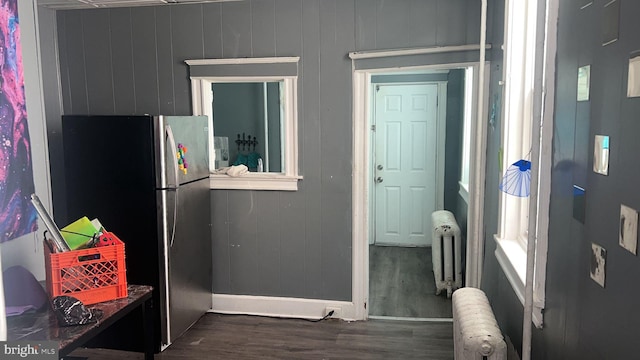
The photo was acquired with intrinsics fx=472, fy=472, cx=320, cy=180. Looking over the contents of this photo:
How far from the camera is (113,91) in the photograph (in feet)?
12.5

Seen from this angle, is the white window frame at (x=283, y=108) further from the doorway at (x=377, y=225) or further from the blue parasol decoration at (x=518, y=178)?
the blue parasol decoration at (x=518, y=178)

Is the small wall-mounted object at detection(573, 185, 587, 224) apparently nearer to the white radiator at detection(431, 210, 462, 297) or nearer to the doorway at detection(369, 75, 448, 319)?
the white radiator at detection(431, 210, 462, 297)

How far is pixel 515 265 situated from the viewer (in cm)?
221

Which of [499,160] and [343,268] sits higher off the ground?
[499,160]

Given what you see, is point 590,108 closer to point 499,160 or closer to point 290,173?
point 499,160

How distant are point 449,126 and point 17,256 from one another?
14.6ft

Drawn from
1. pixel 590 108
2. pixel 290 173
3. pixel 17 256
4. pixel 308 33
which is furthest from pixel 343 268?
pixel 590 108

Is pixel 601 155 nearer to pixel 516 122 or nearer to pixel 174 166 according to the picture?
pixel 516 122

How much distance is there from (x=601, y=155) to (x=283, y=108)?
8.69ft

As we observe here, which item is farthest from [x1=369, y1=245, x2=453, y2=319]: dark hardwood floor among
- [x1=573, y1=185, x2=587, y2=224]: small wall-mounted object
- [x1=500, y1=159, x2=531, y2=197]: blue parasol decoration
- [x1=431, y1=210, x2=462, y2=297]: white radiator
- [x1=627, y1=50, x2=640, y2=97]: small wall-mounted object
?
[x1=627, y1=50, x2=640, y2=97]: small wall-mounted object

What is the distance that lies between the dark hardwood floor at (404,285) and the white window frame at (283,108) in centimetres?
134

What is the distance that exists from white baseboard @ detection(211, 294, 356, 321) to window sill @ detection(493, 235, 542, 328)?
4.76 feet

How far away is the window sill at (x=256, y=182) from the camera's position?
3.67 meters

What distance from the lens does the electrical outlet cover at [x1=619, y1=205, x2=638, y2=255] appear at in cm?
109
